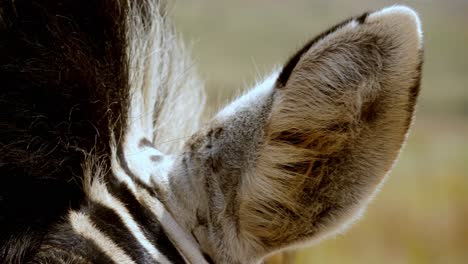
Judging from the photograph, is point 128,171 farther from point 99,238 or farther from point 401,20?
point 401,20

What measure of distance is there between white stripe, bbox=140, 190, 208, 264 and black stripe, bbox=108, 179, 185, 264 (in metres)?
0.01

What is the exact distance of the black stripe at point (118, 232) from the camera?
147 centimetres

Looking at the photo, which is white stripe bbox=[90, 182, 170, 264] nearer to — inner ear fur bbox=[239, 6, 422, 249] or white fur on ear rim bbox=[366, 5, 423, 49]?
inner ear fur bbox=[239, 6, 422, 249]

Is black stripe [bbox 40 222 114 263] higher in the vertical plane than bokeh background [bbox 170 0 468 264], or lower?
higher

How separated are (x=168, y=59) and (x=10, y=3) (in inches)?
26.3

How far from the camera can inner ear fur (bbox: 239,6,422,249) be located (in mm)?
1470

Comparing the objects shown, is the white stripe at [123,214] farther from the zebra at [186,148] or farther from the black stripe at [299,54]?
the black stripe at [299,54]

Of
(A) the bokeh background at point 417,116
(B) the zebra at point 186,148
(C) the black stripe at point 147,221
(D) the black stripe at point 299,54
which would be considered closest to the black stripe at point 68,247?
(B) the zebra at point 186,148

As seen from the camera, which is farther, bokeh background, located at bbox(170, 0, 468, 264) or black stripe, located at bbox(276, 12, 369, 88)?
bokeh background, located at bbox(170, 0, 468, 264)

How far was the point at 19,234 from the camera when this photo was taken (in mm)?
1418

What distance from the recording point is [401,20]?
4.83ft

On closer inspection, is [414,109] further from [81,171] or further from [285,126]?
[81,171]

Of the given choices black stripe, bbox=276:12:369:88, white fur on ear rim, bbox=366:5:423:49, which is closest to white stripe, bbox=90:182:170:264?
black stripe, bbox=276:12:369:88

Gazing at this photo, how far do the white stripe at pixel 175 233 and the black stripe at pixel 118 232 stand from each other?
0.10 m
